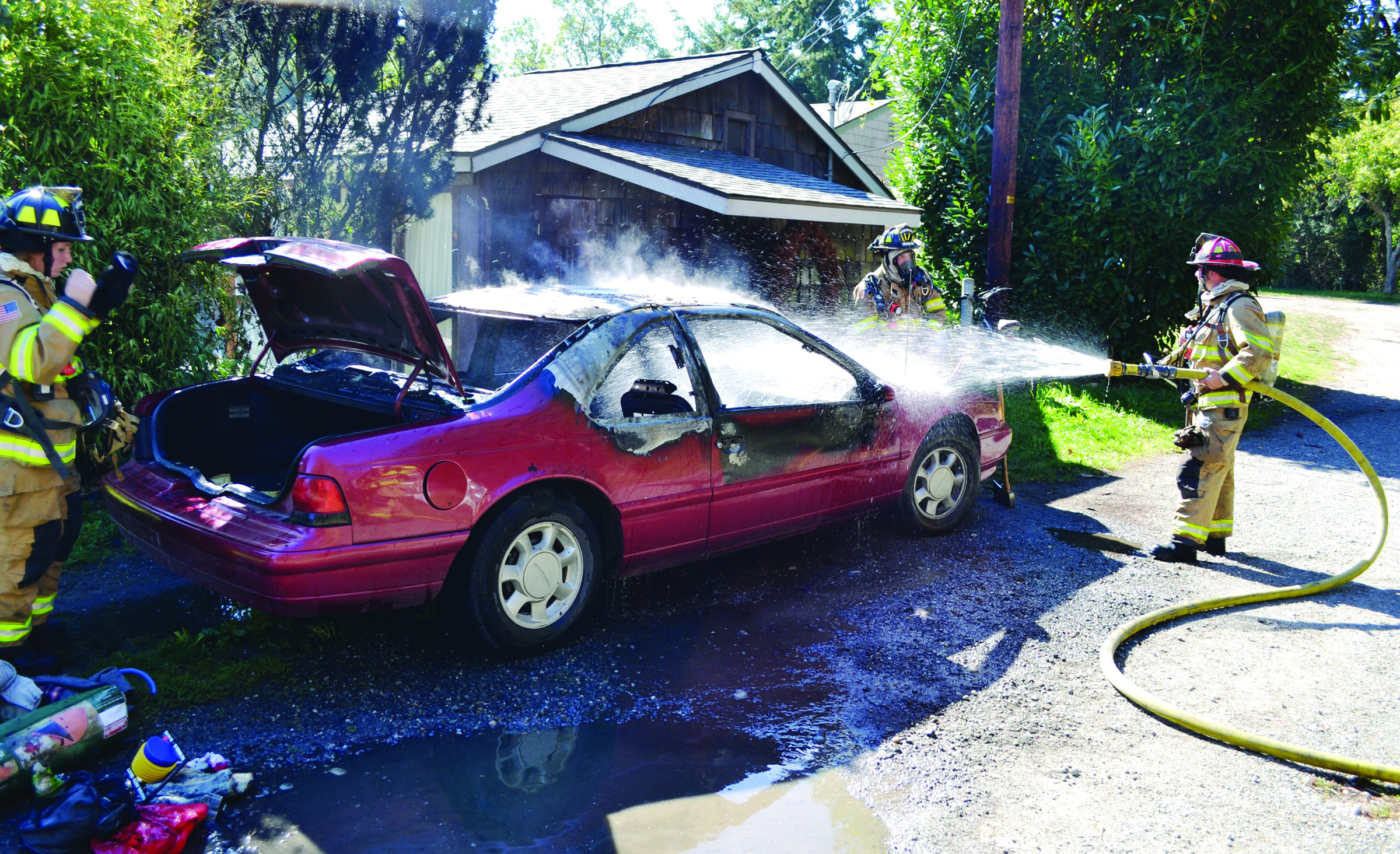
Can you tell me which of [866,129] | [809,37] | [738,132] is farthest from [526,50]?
[738,132]

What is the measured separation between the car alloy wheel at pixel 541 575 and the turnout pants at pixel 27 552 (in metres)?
1.80

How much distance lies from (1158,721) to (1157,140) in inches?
373

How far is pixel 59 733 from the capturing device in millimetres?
3064

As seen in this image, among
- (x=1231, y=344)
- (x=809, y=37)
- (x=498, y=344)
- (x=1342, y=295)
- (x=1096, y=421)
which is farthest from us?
(x=809, y=37)

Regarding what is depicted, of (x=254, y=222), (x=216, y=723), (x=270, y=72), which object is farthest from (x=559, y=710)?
(x=270, y=72)

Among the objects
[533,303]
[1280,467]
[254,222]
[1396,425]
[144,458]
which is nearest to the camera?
[144,458]

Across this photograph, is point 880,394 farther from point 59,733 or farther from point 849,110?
Result: point 849,110

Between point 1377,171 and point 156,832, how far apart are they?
1555 inches

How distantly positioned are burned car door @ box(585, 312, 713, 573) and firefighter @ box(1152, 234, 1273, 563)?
3236 millimetres

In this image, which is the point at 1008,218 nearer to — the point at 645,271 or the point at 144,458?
the point at 645,271

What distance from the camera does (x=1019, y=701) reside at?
3.94 meters

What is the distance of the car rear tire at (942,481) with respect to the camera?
5.80 m

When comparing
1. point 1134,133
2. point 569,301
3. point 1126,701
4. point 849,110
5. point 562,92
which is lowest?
point 1126,701

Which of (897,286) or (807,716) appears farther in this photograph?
(897,286)
